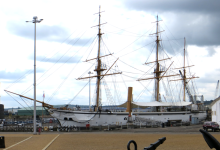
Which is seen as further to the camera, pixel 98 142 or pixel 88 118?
pixel 88 118

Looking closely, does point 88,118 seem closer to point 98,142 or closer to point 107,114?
point 107,114

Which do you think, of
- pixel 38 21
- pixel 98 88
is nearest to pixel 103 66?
pixel 98 88

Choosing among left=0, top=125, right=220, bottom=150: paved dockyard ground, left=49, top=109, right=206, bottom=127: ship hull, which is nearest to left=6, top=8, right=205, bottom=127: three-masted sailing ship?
left=49, top=109, right=206, bottom=127: ship hull

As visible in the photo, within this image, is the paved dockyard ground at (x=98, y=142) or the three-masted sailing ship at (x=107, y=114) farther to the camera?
the three-masted sailing ship at (x=107, y=114)

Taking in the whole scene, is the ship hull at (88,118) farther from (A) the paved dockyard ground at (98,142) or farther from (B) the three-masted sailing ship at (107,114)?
(A) the paved dockyard ground at (98,142)

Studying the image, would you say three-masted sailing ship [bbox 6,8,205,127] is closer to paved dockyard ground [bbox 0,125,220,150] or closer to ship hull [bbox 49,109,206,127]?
ship hull [bbox 49,109,206,127]

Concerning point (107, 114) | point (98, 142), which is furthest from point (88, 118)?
point (98, 142)

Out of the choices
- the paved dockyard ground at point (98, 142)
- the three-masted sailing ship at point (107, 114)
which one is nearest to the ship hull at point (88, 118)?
the three-masted sailing ship at point (107, 114)

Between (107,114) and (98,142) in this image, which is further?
(107,114)

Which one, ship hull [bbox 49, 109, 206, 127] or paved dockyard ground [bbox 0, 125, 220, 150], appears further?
ship hull [bbox 49, 109, 206, 127]

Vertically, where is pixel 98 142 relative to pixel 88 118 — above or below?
above

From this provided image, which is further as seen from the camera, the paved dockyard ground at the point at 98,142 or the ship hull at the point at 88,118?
the ship hull at the point at 88,118

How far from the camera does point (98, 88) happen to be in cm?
5919

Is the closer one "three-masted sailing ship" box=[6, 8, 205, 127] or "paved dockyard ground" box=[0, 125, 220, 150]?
"paved dockyard ground" box=[0, 125, 220, 150]
